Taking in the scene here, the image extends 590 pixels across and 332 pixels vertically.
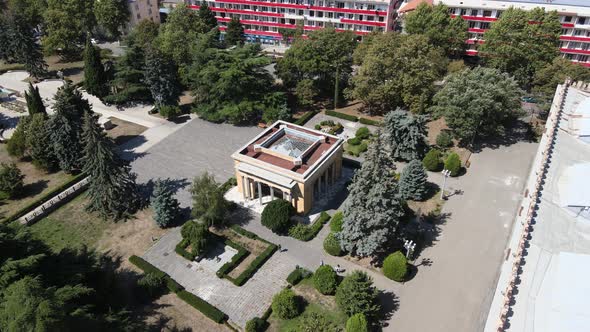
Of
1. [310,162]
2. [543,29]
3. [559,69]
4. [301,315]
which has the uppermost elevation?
[543,29]

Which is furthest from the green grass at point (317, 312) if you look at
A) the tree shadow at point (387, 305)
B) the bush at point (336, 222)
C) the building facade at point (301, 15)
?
the building facade at point (301, 15)

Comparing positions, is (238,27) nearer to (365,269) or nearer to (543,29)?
(543,29)

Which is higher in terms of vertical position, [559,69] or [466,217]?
[559,69]

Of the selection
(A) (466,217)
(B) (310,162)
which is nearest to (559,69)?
(A) (466,217)

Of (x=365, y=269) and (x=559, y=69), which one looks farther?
(x=559, y=69)

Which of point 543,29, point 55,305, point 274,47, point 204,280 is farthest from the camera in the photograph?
point 274,47

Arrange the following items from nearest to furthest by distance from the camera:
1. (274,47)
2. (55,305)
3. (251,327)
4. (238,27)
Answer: (55,305) < (251,327) < (238,27) < (274,47)
